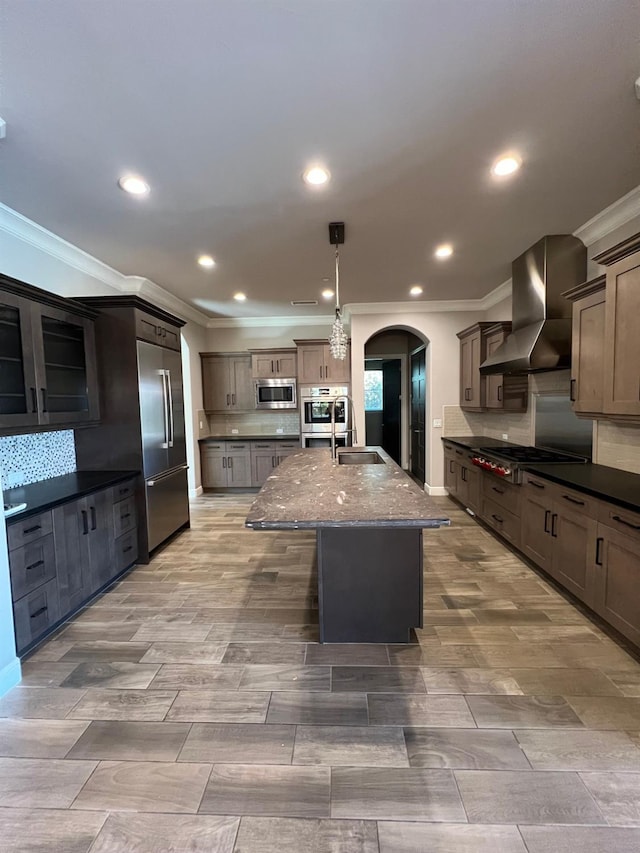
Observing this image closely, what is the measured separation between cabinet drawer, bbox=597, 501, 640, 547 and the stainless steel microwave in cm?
447

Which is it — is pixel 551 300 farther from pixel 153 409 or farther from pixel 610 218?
pixel 153 409

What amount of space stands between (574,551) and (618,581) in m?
0.40

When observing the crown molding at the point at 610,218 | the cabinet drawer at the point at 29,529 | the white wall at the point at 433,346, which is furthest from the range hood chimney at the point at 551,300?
the cabinet drawer at the point at 29,529

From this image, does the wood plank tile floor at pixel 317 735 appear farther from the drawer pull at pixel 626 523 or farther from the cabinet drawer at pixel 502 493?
the cabinet drawer at pixel 502 493

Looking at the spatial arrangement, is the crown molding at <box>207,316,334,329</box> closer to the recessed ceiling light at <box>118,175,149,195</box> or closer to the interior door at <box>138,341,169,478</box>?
the interior door at <box>138,341,169,478</box>

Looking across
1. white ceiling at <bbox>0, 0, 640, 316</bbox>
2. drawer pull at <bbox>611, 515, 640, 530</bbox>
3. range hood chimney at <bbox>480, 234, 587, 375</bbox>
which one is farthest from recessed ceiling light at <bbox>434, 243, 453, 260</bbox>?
drawer pull at <bbox>611, 515, 640, 530</bbox>

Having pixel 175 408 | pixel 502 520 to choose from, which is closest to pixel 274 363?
pixel 175 408

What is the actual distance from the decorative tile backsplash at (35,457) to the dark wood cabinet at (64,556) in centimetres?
61

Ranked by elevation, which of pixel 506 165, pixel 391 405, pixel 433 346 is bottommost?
pixel 391 405

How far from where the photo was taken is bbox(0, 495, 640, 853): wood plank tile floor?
1271mm

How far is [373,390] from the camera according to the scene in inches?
326

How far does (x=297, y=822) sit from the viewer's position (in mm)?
1287

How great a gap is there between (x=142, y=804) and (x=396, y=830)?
0.92 meters

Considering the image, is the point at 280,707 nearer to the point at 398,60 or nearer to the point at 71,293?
the point at 398,60
